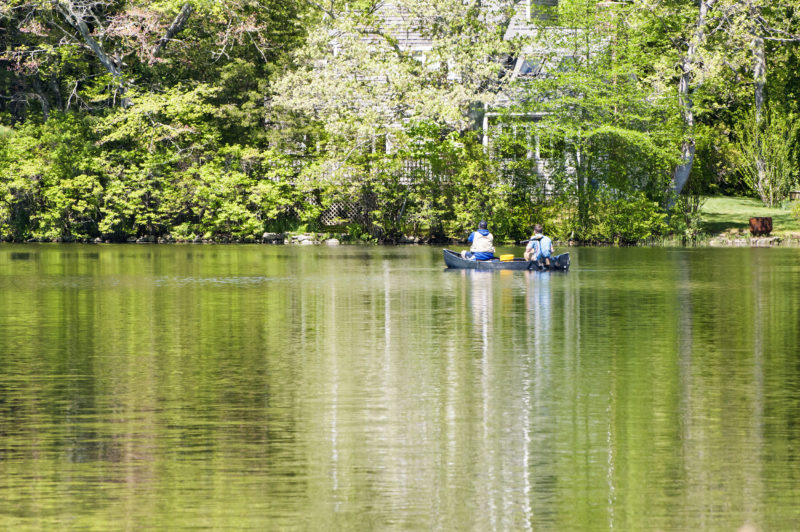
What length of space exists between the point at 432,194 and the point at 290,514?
43.3 m

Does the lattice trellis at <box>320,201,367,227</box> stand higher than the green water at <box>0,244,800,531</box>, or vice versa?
the lattice trellis at <box>320,201,367,227</box>

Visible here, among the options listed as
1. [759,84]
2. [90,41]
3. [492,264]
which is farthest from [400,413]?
[759,84]

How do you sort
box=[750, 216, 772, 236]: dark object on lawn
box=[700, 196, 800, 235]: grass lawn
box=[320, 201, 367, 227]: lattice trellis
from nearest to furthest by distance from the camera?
box=[750, 216, 772, 236]: dark object on lawn < box=[700, 196, 800, 235]: grass lawn < box=[320, 201, 367, 227]: lattice trellis

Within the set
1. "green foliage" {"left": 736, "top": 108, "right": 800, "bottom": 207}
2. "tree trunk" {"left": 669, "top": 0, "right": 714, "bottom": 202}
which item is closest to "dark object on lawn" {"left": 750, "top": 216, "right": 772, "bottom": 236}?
"tree trunk" {"left": 669, "top": 0, "right": 714, "bottom": 202}

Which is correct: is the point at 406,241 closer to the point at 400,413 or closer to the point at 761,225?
the point at 761,225

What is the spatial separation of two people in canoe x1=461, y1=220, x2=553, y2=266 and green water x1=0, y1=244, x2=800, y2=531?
8.23m

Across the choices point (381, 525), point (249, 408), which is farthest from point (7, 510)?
point (249, 408)

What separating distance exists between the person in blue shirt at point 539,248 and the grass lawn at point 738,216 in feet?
61.9

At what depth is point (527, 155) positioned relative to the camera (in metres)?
50.8

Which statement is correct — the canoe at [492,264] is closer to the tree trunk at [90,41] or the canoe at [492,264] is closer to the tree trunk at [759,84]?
the tree trunk at [759,84]

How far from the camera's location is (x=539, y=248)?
1228 inches

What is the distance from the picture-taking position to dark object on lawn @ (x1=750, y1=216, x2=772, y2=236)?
46.5m

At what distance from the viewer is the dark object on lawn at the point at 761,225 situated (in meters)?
46.5

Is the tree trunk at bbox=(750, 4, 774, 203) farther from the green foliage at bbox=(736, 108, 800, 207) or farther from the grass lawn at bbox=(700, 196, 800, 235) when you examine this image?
the grass lawn at bbox=(700, 196, 800, 235)
